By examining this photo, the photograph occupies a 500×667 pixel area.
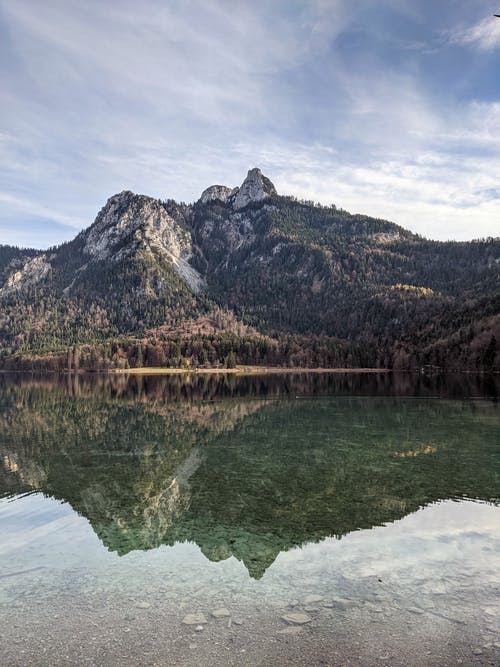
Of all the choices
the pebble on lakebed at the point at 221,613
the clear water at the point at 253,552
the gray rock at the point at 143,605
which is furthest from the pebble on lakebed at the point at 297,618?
the gray rock at the point at 143,605

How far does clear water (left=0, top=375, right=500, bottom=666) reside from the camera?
10836mm

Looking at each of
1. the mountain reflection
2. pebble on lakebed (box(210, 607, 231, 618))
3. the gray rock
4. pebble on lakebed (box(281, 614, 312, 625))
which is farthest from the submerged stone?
the mountain reflection

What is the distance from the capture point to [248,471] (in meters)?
28.7

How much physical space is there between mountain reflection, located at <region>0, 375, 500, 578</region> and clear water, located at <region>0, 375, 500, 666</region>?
→ 6.0 inches

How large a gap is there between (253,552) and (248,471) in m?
12.1

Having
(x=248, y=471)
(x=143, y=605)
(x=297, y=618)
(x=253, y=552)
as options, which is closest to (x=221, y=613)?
(x=297, y=618)

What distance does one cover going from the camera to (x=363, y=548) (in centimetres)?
1670

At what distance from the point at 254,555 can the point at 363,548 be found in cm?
389

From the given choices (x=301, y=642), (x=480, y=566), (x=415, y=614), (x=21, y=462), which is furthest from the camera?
(x=21, y=462)

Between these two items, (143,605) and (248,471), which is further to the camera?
(248,471)

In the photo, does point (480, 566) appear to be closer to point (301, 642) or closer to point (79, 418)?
point (301, 642)

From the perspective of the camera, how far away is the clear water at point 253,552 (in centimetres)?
1084

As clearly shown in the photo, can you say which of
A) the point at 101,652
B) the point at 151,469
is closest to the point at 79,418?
the point at 151,469

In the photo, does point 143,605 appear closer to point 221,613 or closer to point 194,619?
point 194,619
